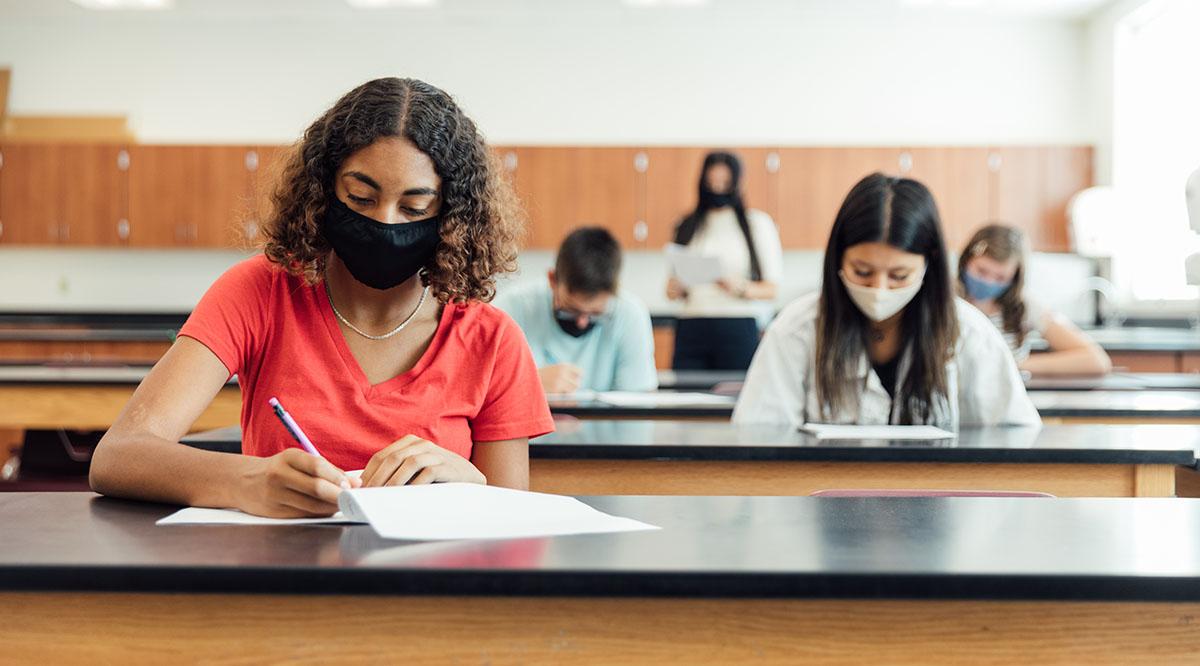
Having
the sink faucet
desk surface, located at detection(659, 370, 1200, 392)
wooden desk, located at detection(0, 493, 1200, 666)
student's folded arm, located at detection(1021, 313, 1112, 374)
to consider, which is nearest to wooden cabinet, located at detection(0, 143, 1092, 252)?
the sink faucet

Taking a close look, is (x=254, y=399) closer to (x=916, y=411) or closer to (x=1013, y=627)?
(x=1013, y=627)

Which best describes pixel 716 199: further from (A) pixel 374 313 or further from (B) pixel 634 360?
(A) pixel 374 313

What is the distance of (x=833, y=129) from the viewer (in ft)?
24.4

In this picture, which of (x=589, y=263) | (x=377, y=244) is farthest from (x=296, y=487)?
→ (x=589, y=263)

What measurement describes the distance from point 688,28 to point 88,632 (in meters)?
6.93

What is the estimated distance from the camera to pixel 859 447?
78.5 inches

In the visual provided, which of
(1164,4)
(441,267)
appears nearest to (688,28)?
(1164,4)

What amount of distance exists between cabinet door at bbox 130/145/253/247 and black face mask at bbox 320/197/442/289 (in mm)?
5969

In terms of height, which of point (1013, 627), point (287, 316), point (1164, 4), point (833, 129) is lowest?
point (1013, 627)

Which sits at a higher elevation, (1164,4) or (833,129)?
(1164,4)

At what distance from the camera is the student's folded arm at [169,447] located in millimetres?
1256

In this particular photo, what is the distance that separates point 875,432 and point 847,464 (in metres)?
0.20

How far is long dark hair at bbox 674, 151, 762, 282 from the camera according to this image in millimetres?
4668

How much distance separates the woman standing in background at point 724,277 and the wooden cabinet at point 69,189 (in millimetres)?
4226
